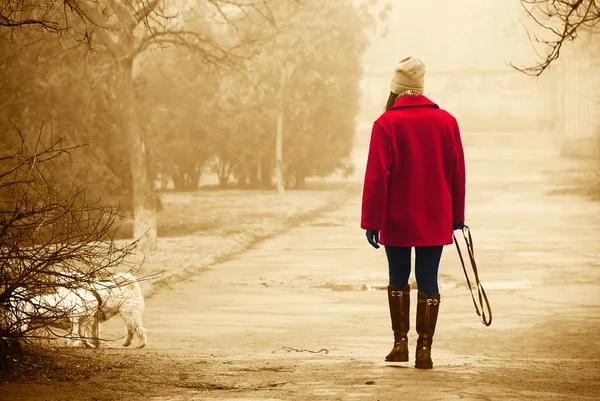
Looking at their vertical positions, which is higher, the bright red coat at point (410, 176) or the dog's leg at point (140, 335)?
the bright red coat at point (410, 176)

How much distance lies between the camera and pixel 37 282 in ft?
21.2

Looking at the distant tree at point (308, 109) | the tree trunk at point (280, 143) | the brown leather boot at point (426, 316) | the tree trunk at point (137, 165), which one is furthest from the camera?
the distant tree at point (308, 109)

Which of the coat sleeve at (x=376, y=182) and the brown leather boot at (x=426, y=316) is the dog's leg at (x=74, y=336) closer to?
the coat sleeve at (x=376, y=182)

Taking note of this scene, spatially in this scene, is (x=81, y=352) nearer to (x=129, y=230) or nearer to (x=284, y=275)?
(x=284, y=275)

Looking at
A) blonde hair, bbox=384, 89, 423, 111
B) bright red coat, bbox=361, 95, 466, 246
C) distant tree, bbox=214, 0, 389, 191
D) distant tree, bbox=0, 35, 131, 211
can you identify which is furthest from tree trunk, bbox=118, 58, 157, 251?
distant tree, bbox=214, 0, 389, 191

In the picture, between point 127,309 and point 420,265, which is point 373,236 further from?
point 127,309

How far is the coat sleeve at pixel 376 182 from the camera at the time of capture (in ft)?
22.4

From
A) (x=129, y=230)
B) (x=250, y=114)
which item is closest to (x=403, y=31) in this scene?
(x=250, y=114)

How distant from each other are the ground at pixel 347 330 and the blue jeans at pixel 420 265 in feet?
1.85

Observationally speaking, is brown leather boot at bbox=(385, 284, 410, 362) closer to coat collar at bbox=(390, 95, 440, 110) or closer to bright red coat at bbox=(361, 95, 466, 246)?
bright red coat at bbox=(361, 95, 466, 246)

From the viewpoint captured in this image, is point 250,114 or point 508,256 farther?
point 250,114

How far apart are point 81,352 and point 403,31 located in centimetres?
9736

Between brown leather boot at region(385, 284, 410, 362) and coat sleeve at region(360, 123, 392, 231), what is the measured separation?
0.53m

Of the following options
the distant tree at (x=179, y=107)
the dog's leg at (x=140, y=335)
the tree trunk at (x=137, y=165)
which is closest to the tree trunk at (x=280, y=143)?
the distant tree at (x=179, y=107)
